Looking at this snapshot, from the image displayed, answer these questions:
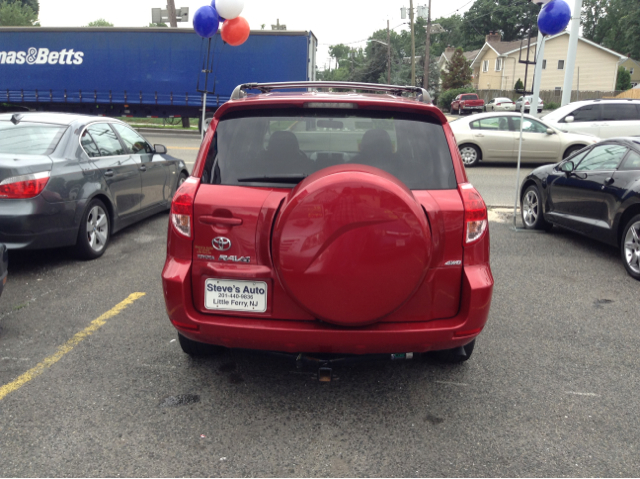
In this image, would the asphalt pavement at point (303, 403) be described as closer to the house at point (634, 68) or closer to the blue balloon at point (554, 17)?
the blue balloon at point (554, 17)

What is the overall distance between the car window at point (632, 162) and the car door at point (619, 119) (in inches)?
392

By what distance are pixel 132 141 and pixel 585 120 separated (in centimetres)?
1293

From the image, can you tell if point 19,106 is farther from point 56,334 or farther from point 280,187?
point 280,187

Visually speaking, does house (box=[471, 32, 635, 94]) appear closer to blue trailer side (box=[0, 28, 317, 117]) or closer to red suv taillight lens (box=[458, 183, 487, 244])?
blue trailer side (box=[0, 28, 317, 117])

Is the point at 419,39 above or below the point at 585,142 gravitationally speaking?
above

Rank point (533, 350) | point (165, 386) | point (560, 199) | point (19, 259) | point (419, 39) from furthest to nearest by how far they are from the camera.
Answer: point (419, 39) < point (560, 199) < point (19, 259) < point (533, 350) < point (165, 386)

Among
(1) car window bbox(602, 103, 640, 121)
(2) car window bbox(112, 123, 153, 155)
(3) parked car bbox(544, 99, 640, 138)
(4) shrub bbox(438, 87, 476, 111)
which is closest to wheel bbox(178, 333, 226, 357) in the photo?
(2) car window bbox(112, 123, 153, 155)

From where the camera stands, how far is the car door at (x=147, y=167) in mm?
7117

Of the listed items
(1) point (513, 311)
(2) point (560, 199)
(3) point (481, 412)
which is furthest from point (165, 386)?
(2) point (560, 199)

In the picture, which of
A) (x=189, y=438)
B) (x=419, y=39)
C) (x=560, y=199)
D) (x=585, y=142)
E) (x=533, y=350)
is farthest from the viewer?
(x=419, y=39)

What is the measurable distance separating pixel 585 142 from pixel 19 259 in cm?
1347

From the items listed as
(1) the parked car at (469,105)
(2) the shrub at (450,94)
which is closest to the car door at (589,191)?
(1) the parked car at (469,105)

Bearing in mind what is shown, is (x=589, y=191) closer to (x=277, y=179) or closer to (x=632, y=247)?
(x=632, y=247)

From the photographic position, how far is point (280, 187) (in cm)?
300
